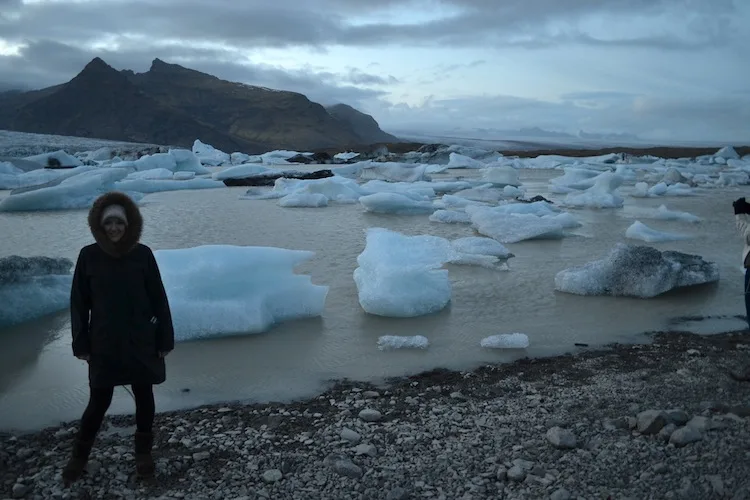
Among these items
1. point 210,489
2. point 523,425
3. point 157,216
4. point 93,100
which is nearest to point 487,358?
point 523,425

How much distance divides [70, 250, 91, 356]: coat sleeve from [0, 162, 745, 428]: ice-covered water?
1.00 meters

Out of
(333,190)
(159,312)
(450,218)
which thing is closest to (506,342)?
(159,312)

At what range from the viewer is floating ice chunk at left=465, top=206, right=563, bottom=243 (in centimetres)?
892

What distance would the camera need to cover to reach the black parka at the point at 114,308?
238 centimetres

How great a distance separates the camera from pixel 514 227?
9234 millimetres

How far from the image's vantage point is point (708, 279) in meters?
6.12

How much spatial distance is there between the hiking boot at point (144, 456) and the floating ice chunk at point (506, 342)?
8.10 feet

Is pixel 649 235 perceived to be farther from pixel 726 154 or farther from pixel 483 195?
pixel 726 154

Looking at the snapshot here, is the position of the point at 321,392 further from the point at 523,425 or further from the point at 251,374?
the point at 523,425

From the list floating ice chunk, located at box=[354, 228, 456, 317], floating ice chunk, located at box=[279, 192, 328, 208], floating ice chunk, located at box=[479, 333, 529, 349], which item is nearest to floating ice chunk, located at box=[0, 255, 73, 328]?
floating ice chunk, located at box=[354, 228, 456, 317]

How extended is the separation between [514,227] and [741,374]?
5885 millimetres

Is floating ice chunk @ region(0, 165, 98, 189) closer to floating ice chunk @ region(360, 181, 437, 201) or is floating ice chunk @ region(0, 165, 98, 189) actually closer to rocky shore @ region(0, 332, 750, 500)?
floating ice chunk @ region(360, 181, 437, 201)

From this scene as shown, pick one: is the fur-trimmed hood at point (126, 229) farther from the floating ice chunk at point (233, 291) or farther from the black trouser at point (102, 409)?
the floating ice chunk at point (233, 291)

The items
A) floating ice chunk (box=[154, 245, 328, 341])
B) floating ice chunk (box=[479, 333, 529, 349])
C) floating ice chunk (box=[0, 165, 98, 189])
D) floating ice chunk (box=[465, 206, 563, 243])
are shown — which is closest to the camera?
floating ice chunk (box=[479, 333, 529, 349])
